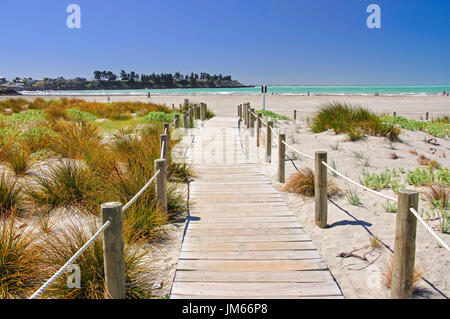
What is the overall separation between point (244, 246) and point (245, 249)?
3.3 inches

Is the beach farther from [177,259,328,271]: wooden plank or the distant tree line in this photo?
the distant tree line

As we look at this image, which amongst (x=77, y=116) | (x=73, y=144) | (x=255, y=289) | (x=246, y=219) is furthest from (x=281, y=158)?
(x=77, y=116)

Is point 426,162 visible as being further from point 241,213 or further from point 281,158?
point 241,213

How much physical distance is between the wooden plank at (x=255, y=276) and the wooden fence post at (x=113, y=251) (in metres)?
0.75

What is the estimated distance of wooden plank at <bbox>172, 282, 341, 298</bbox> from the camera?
11.3ft

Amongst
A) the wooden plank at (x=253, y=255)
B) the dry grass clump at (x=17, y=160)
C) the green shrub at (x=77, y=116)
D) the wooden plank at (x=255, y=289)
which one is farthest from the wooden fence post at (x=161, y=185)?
the green shrub at (x=77, y=116)

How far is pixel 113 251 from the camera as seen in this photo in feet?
10.0

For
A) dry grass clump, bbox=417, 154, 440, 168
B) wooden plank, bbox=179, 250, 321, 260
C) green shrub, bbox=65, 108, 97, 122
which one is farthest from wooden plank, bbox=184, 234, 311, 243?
Result: green shrub, bbox=65, 108, 97, 122

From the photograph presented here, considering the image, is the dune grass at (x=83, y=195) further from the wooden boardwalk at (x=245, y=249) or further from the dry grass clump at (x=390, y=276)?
the dry grass clump at (x=390, y=276)

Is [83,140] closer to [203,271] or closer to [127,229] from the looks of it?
[127,229]

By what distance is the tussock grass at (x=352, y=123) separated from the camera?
450 inches

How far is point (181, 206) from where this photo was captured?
19.2 feet
